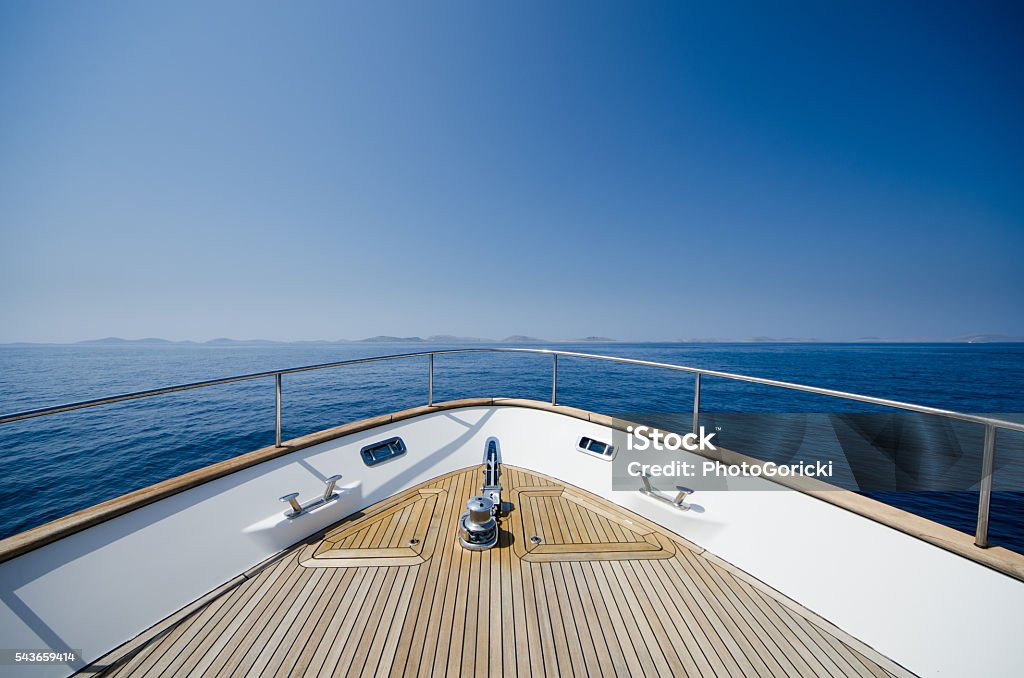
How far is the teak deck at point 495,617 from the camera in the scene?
4.58 feet

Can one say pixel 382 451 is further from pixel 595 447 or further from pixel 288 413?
pixel 288 413

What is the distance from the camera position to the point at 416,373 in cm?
1838

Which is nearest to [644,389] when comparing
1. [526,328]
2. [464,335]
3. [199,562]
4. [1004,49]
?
[199,562]

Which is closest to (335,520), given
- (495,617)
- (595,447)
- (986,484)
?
(495,617)

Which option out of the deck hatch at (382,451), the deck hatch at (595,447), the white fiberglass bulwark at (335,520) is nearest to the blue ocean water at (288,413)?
the deck hatch at (595,447)

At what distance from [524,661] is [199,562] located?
1673mm

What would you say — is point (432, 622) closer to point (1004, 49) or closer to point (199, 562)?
point (199, 562)

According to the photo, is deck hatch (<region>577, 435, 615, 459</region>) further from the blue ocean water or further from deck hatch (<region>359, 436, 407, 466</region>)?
the blue ocean water

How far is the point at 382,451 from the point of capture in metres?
2.74

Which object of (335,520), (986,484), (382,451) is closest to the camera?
(986,484)

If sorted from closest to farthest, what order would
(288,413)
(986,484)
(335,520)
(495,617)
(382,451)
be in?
1. (986,484)
2. (495,617)
3. (335,520)
4. (382,451)
5. (288,413)

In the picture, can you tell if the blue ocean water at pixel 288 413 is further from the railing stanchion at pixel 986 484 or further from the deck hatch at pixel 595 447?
the railing stanchion at pixel 986 484

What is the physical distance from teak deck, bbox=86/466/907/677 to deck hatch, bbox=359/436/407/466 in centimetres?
48

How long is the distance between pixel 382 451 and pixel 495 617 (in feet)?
5.04
